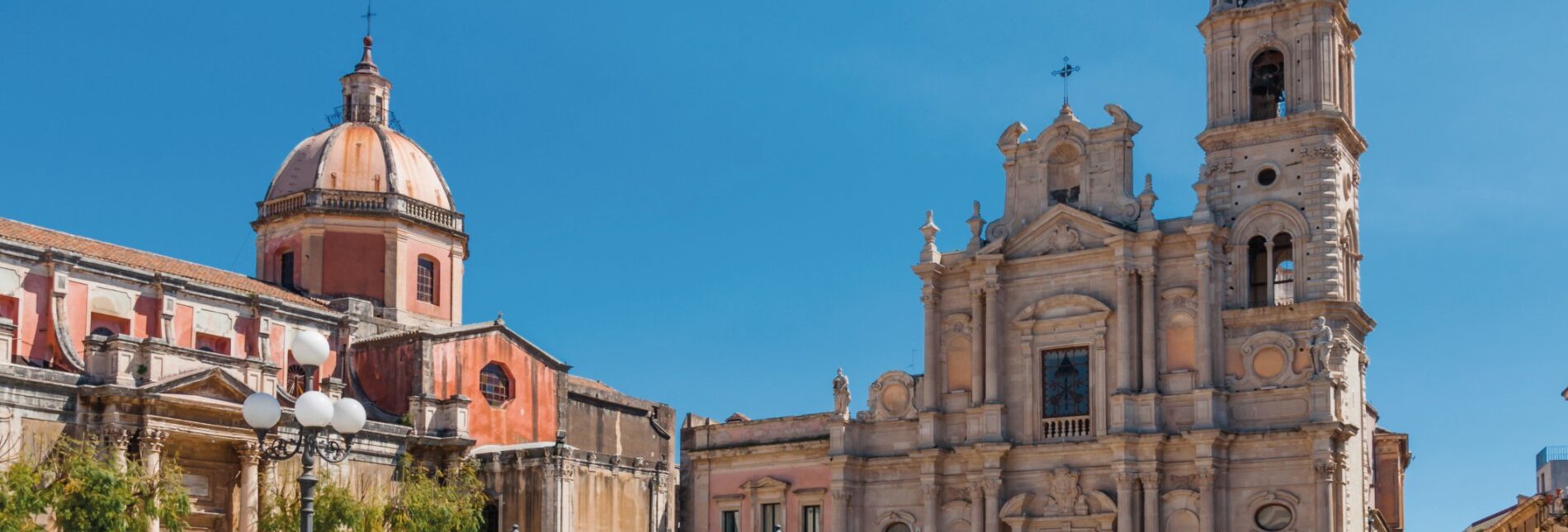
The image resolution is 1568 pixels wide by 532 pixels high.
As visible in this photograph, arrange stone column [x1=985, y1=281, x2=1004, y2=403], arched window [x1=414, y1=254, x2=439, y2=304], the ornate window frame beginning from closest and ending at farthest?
1. the ornate window frame
2. stone column [x1=985, y1=281, x2=1004, y2=403]
3. arched window [x1=414, y1=254, x2=439, y2=304]

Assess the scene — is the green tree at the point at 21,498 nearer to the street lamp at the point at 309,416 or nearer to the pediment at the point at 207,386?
the pediment at the point at 207,386

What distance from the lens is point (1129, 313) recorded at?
140 ft

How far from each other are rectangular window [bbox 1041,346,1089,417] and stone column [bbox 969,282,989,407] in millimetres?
1504

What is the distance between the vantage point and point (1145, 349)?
42250mm

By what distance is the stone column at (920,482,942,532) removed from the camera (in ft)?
146

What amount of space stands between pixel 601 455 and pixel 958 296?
33.4 feet

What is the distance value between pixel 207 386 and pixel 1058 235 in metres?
19.4

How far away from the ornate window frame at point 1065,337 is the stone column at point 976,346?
0.85 m

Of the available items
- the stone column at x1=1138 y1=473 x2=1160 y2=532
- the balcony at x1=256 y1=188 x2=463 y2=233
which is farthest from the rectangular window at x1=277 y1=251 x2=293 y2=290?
the stone column at x1=1138 y1=473 x2=1160 y2=532

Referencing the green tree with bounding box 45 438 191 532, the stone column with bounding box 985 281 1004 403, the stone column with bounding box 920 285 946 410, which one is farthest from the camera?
the stone column with bounding box 920 285 946 410

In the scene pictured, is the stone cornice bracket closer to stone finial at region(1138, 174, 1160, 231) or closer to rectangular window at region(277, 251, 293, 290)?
rectangular window at region(277, 251, 293, 290)

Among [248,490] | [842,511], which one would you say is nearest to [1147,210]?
[842,511]

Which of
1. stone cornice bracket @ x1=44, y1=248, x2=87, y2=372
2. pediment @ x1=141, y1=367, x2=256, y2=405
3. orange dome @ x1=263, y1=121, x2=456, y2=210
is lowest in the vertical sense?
pediment @ x1=141, y1=367, x2=256, y2=405

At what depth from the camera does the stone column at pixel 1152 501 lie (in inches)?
1630
